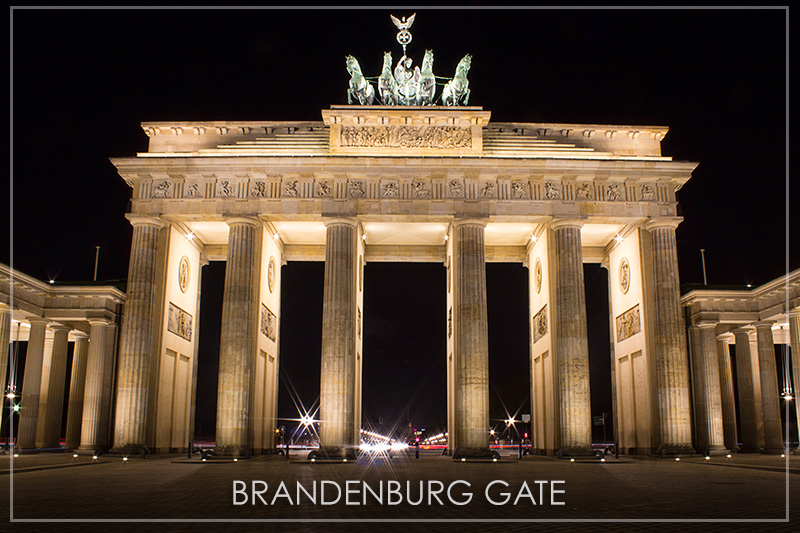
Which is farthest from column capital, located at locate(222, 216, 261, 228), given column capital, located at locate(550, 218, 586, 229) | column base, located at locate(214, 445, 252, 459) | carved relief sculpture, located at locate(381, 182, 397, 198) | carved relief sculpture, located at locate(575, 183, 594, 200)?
carved relief sculpture, located at locate(575, 183, 594, 200)

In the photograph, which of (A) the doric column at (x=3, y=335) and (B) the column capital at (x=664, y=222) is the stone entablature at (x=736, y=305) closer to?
(B) the column capital at (x=664, y=222)

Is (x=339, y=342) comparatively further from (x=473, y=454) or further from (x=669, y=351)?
(x=669, y=351)

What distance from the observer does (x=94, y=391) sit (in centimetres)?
3419

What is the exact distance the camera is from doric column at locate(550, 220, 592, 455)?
1241 inches

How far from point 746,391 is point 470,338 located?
19.4 metres

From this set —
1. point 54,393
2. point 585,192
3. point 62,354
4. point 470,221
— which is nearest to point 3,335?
point 62,354

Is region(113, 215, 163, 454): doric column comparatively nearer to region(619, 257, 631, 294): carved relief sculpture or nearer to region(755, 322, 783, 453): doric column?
region(619, 257, 631, 294): carved relief sculpture

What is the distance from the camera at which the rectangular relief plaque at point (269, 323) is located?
36956 mm

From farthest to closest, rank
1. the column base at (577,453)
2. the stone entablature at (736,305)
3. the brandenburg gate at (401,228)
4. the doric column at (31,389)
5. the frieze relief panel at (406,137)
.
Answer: the doric column at (31,389)
the frieze relief panel at (406,137)
the stone entablature at (736,305)
the brandenburg gate at (401,228)
the column base at (577,453)

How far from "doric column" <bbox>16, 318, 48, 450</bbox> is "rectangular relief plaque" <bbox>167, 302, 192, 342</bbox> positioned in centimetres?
754

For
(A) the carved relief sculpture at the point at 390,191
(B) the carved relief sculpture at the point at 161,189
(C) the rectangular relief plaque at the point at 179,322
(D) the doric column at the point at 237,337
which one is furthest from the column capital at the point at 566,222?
(C) the rectangular relief plaque at the point at 179,322

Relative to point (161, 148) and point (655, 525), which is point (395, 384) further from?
point (655, 525)

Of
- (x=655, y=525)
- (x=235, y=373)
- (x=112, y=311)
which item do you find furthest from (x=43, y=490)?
(x=112, y=311)

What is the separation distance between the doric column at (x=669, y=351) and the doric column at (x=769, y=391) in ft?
23.4
